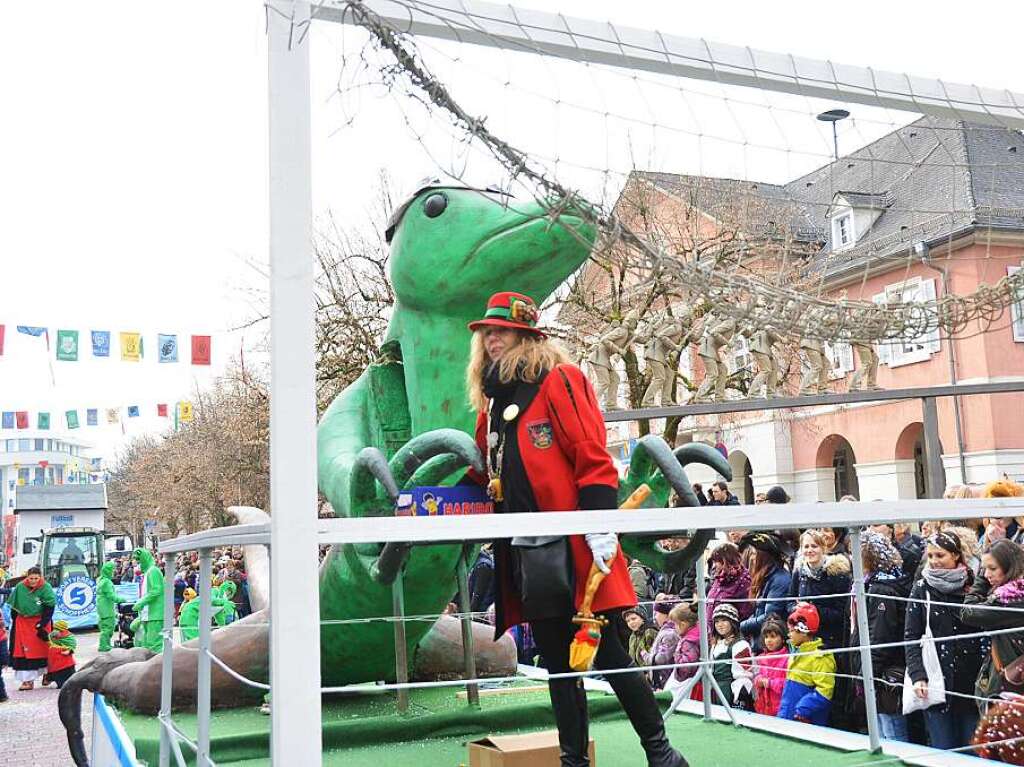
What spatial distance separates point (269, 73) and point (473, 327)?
1.34 meters

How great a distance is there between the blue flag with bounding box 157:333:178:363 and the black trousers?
14.1m

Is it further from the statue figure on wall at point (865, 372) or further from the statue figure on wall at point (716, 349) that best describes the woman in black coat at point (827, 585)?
the statue figure on wall at point (716, 349)

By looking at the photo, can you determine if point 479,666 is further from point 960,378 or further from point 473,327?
point 960,378

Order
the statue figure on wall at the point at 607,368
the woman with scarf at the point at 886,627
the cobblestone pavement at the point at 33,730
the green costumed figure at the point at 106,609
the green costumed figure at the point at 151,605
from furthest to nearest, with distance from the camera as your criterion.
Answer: the green costumed figure at the point at 106,609
the green costumed figure at the point at 151,605
the cobblestone pavement at the point at 33,730
the statue figure on wall at the point at 607,368
the woman with scarf at the point at 886,627

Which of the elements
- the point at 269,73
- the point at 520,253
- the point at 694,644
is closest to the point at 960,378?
the point at 694,644

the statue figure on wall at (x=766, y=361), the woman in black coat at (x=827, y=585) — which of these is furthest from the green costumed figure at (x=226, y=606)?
the woman in black coat at (x=827, y=585)

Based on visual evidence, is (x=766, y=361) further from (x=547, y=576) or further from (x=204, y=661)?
(x=204, y=661)

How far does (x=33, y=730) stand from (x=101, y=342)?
6.91 meters

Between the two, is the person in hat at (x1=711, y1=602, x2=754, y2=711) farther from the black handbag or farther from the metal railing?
the metal railing

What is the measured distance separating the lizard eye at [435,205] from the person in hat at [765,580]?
8.58 ft

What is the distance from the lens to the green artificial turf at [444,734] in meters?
3.99

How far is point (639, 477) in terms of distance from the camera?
368 cm

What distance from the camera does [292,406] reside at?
2.08 m

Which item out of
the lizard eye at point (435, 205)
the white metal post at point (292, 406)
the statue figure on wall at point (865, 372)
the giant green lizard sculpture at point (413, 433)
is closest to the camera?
the white metal post at point (292, 406)
